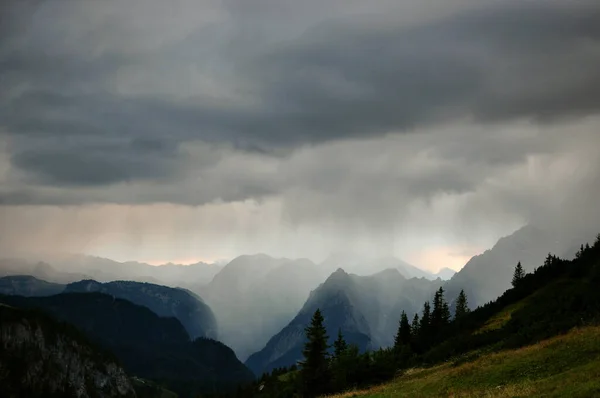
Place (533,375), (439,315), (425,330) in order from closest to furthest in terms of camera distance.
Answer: (533,375)
(425,330)
(439,315)

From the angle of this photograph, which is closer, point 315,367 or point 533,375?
point 533,375

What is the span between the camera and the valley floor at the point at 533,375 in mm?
26500

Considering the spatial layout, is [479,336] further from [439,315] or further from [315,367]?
[439,315]

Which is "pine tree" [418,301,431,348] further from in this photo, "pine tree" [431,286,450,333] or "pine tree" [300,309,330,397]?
"pine tree" [300,309,330,397]

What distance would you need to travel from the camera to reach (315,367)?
204ft

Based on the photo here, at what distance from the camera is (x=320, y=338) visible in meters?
64.0

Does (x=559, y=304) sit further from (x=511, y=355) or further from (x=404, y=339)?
(x=404, y=339)

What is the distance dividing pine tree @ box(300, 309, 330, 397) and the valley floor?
800 inches

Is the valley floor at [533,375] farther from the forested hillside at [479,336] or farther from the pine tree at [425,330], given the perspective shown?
the pine tree at [425,330]

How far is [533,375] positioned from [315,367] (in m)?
34.6

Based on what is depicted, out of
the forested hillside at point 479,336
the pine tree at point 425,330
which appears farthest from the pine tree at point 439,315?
the forested hillside at point 479,336

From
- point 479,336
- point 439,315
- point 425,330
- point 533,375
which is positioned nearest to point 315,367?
point 479,336

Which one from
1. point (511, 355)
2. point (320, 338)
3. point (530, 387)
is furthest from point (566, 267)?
point (530, 387)

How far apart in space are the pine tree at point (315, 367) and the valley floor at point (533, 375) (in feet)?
66.6
